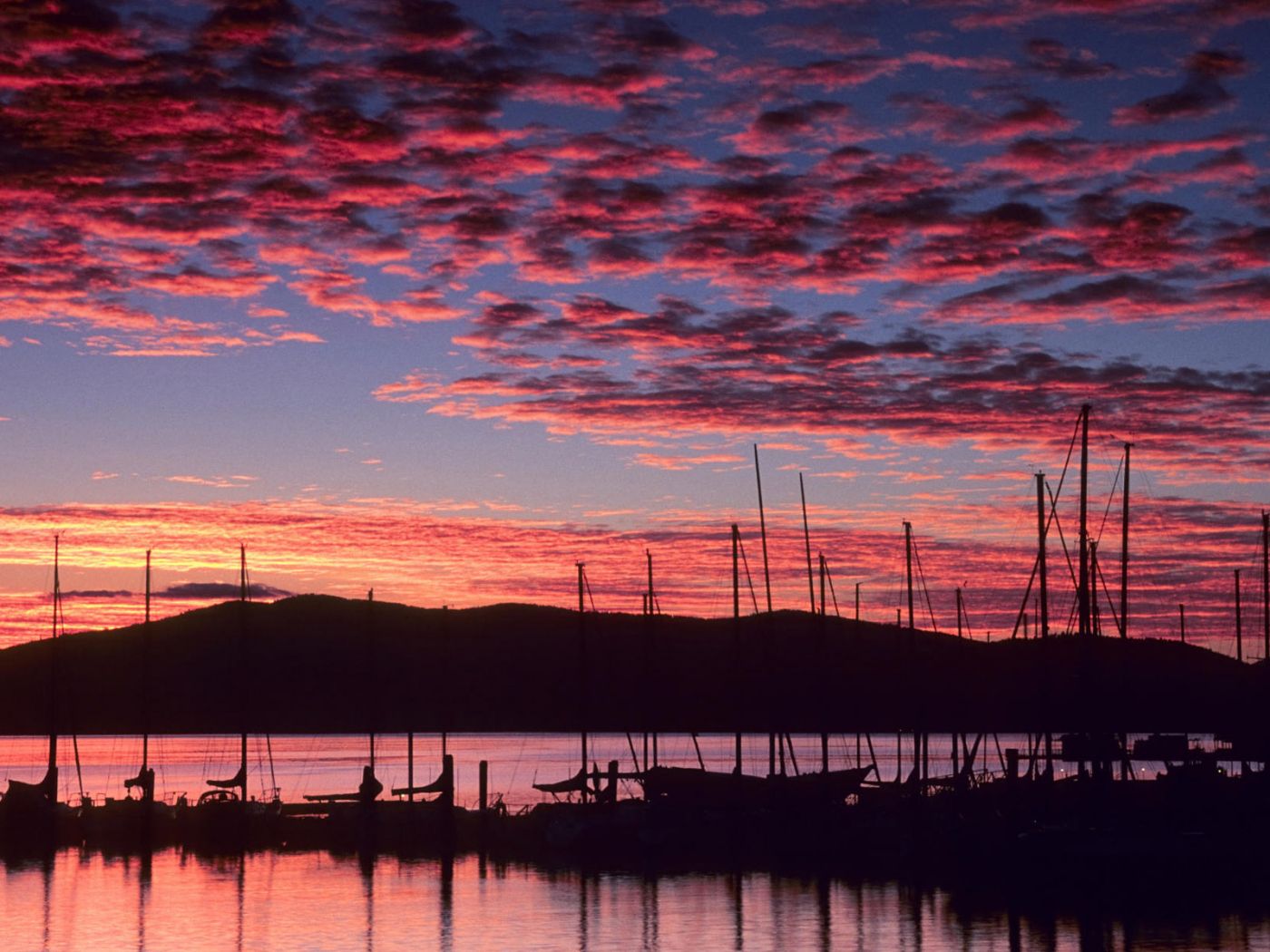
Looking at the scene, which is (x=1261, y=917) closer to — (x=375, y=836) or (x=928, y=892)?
(x=928, y=892)

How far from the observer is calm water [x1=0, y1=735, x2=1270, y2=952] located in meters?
50.2

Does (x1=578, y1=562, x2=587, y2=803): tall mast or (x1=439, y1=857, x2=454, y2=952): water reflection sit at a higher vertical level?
(x1=578, y1=562, x2=587, y2=803): tall mast

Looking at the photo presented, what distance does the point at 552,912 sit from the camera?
57156mm

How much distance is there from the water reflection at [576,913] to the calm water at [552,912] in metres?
0.10

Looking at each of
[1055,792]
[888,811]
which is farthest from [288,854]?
[1055,792]

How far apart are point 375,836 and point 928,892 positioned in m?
32.1

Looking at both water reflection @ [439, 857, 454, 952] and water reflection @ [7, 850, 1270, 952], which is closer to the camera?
water reflection @ [7, 850, 1270, 952]

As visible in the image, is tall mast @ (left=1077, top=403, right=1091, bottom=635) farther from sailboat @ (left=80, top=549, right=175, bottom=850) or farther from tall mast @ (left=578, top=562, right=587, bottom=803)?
sailboat @ (left=80, top=549, right=175, bottom=850)

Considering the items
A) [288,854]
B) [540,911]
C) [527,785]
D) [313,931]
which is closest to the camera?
[313,931]

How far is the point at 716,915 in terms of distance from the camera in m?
55.1

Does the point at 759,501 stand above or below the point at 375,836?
above

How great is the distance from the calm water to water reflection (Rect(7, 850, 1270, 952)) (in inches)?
4.0

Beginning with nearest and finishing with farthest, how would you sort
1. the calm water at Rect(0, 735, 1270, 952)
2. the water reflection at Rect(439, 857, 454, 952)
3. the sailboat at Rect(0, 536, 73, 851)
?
1. the calm water at Rect(0, 735, 1270, 952)
2. the water reflection at Rect(439, 857, 454, 952)
3. the sailboat at Rect(0, 536, 73, 851)

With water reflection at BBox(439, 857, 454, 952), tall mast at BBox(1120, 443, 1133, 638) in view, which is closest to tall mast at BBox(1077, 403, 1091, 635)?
tall mast at BBox(1120, 443, 1133, 638)
